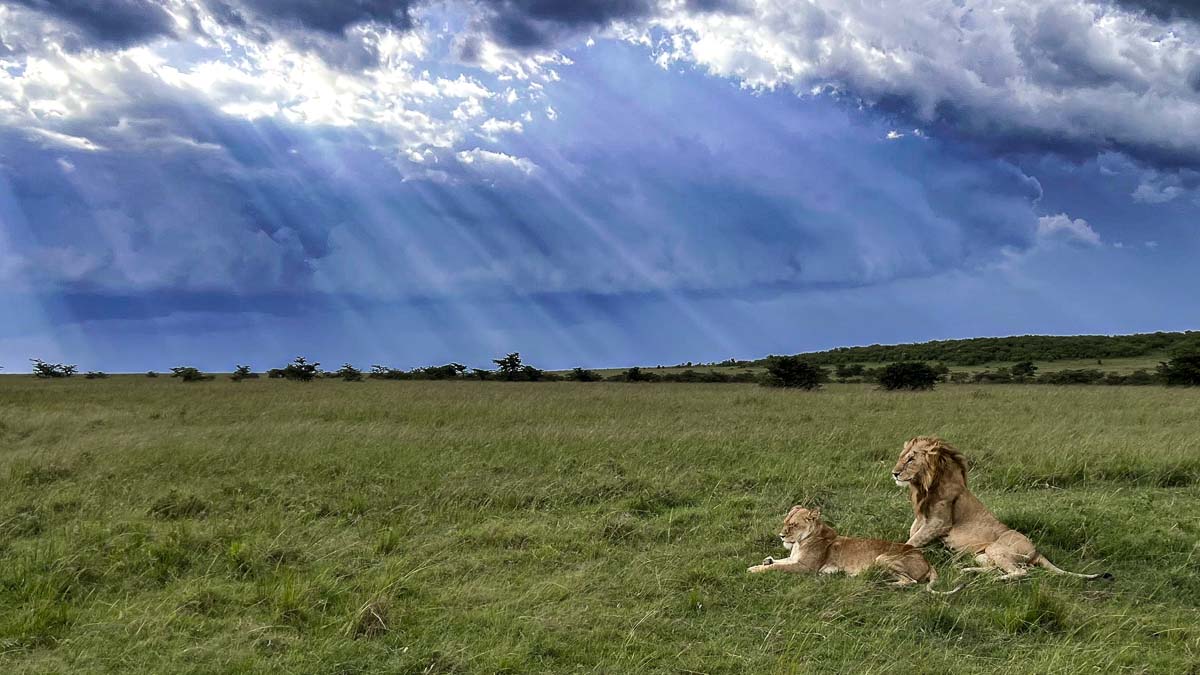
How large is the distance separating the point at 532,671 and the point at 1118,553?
6.07m

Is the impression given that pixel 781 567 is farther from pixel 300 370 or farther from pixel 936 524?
pixel 300 370

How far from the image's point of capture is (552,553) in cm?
744

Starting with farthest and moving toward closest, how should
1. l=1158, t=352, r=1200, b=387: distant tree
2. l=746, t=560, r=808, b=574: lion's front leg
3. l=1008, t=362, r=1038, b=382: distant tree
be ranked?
l=1008, t=362, r=1038, b=382: distant tree < l=1158, t=352, r=1200, b=387: distant tree < l=746, t=560, r=808, b=574: lion's front leg

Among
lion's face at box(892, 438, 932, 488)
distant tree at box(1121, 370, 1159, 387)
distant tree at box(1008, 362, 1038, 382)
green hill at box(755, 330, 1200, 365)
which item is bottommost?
lion's face at box(892, 438, 932, 488)

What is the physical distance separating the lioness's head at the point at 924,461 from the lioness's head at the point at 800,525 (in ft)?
3.67

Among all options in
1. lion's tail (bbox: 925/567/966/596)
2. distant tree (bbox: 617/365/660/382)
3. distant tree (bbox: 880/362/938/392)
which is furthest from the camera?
distant tree (bbox: 617/365/660/382)

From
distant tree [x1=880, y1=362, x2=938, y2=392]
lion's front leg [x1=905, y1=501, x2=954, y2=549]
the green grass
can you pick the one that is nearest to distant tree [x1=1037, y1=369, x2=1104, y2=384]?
distant tree [x1=880, y1=362, x2=938, y2=392]

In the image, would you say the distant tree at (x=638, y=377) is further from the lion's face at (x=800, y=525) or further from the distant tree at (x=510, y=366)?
the lion's face at (x=800, y=525)

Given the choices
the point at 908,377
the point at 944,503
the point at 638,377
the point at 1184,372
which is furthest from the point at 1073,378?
the point at 944,503

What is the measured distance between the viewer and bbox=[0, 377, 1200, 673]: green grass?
516 centimetres

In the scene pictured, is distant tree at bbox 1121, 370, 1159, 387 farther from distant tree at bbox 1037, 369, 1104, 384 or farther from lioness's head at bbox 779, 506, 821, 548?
lioness's head at bbox 779, 506, 821, 548

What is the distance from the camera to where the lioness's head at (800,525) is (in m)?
6.66

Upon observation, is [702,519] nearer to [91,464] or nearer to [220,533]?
[220,533]

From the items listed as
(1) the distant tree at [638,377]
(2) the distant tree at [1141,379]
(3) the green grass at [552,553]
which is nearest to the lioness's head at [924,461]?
(3) the green grass at [552,553]
